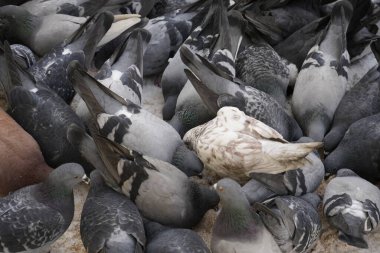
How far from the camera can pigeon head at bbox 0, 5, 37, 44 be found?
5043 millimetres

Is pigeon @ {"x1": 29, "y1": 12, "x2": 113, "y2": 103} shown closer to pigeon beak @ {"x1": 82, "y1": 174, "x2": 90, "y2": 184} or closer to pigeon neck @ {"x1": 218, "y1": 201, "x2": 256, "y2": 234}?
pigeon beak @ {"x1": 82, "y1": 174, "x2": 90, "y2": 184}

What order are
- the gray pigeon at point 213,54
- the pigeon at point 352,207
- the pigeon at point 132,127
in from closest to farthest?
1. the pigeon at point 352,207
2. the pigeon at point 132,127
3. the gray pigeon at point 213,54

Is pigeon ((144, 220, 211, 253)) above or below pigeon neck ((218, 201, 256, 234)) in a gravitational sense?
below

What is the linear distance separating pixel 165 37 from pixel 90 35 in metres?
0.58

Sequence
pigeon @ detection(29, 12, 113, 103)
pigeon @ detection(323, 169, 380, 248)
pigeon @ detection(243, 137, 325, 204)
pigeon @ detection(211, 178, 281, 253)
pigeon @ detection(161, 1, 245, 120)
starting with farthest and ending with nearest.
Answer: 1. pigeon @ detection(161, 1, 245, 120)
2. pigeon @ detection(29, 12, 113, 103)
3. pigeon @ detection(243, 137, 325, 204)
4. pigeon @ detection(323, 169, 380, 248)
5. pigeon @ detection(211, 178, 281, 253)

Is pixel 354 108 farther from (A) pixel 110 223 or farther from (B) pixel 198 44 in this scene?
(A) pixel 110 223

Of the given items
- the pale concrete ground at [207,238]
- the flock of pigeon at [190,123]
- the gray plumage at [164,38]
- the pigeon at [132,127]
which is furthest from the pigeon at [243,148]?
the gray plumage at [164,38]

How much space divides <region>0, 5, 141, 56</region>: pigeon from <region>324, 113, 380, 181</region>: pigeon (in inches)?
73.3

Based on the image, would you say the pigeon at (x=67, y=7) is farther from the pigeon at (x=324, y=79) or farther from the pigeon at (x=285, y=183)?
the pigeon at (x=285, y=183)

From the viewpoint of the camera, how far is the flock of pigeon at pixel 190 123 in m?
3.54

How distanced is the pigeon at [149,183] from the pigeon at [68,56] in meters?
0.93

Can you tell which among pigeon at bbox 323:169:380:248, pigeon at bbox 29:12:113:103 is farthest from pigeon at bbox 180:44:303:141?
pigeon at bbox 29:12:113:103

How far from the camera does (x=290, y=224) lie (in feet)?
11.7

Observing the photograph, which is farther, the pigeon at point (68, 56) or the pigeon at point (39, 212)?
the pigeon at point (68, 56)
